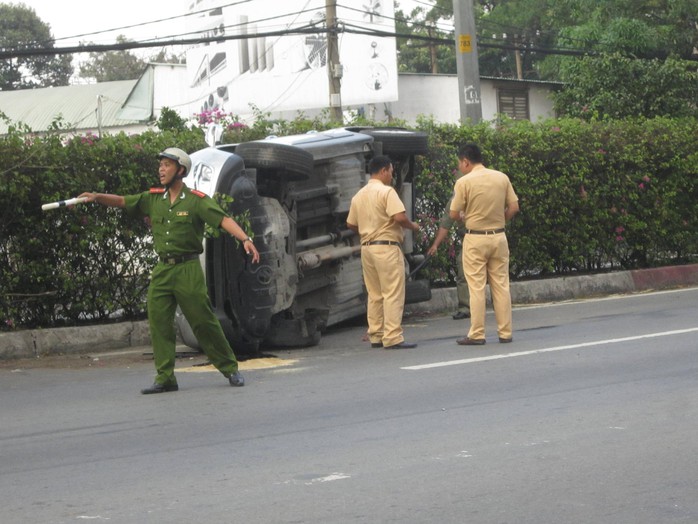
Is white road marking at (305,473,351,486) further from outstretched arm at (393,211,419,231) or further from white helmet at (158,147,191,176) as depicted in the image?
outstretched arm at (393,211,419,231)

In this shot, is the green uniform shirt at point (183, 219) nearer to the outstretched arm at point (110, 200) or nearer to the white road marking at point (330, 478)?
the outstretched arm at point (110, 200)

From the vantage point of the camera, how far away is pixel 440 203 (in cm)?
1443

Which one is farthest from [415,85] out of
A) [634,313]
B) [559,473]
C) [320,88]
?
[559,473]

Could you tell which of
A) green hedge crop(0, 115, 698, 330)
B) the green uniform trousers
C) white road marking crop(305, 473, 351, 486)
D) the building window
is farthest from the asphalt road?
the building window

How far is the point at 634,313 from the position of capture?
12.9 metres

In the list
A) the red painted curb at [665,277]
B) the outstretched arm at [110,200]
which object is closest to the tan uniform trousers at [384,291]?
the outstretched arm at [110,200]

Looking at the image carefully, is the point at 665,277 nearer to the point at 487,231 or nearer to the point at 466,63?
the point at 466,63

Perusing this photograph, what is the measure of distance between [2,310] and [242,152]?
8.95ft

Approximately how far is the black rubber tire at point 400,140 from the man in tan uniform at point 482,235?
5.41 ft

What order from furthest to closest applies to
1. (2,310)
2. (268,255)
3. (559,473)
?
(2,310), (268,255), (559,473)

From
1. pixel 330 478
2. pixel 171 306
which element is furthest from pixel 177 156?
pixel 330 478

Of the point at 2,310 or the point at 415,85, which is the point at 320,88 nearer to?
the point at 415,85

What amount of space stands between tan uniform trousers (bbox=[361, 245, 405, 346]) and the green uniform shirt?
8.42 feet

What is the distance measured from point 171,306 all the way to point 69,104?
1813 inches
